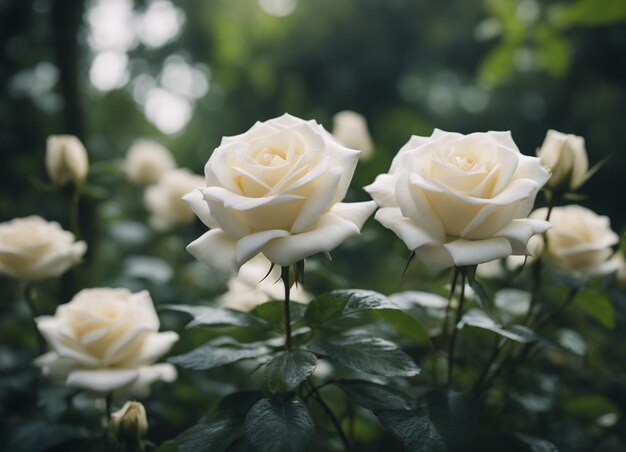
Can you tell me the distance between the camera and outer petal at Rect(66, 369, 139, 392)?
30.4 inches

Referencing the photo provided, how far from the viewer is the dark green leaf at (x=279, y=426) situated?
0.58 metres

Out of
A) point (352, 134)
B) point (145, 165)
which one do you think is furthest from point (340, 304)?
point (145, 165)

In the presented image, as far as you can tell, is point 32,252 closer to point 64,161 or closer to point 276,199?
point 64,161

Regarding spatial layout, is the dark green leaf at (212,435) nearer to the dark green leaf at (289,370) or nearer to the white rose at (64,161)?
the dark green leaf at (289,370)

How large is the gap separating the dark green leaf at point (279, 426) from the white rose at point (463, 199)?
229mm

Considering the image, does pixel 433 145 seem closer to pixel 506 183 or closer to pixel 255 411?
pixel 506 183

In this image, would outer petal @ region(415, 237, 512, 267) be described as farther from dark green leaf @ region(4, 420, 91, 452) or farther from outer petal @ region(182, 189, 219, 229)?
dark green leaf @ region(4, 420, 91, 452)

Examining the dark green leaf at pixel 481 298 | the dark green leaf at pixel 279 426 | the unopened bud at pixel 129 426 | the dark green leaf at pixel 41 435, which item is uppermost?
the dark green leaf at pixel 481 298

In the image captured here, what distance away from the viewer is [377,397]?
69 centimetres

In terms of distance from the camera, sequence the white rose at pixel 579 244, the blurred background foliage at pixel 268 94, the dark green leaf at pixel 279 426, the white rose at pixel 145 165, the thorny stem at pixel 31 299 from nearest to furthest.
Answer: the dark green leaf at pixel 279 426
the white rose at pixel 579 244
the thorny stem at pixel 31 299
the blurred background foliage at pixel 268 94
the white rose at pixel 145 165

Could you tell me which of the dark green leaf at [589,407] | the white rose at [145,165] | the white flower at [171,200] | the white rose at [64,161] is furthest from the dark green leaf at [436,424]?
the white rose at [145,165]

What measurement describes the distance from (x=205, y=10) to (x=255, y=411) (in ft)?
8.07

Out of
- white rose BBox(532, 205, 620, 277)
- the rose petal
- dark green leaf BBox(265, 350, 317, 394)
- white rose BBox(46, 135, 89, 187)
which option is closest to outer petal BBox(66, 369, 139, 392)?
dark green leaf BBox(265, 350, 317, 394)

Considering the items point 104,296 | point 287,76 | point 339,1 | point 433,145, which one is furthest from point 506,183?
point 339,1
